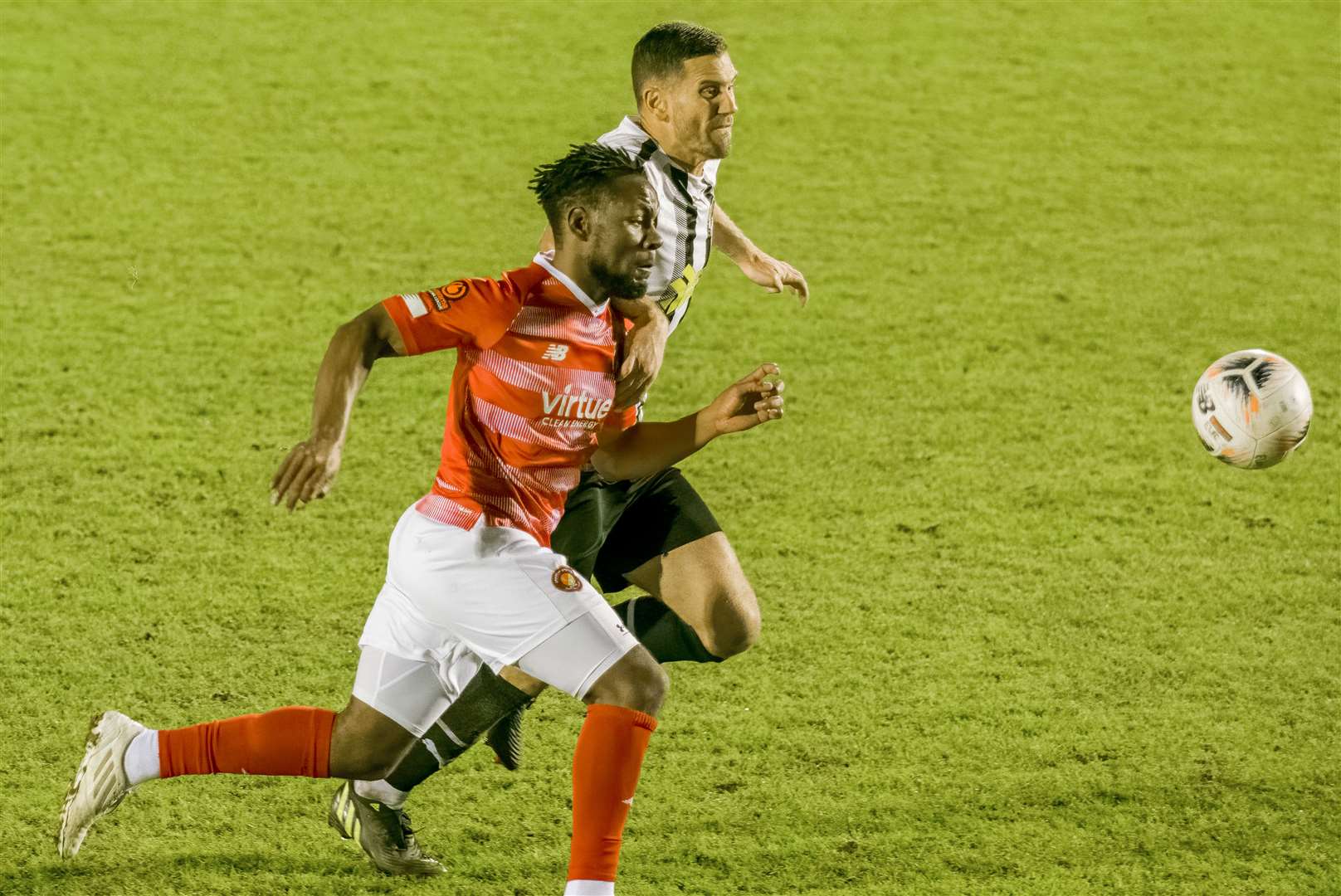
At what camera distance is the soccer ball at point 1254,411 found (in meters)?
4.62

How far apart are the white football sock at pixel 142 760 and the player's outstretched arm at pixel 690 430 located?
1169 mm

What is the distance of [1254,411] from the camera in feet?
15.2

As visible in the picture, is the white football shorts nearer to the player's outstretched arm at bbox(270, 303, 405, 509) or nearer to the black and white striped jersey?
the player's outstretched arm at bbox(270, 303, 405, 509)

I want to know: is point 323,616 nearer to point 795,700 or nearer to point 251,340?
point 795,700

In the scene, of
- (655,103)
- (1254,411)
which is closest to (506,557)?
(655,103)

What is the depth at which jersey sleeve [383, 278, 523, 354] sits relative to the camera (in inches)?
125

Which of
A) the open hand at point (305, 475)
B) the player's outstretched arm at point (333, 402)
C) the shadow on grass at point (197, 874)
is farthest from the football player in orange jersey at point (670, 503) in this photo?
the open hand at point (305, 475)

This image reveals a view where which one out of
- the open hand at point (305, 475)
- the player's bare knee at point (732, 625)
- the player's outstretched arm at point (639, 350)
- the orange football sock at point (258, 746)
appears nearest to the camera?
the open hand at point (305, 475)

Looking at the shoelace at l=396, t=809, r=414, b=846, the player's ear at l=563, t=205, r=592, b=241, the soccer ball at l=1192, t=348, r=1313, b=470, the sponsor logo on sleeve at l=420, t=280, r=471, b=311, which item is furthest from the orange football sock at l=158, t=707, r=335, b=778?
the soccer ball at l=1192, t=348, r=1313, b=470

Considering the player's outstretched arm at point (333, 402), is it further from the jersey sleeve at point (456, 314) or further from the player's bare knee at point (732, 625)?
the player's bare knee at point (732, 625)

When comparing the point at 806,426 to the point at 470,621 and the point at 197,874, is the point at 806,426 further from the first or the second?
the point at 197,874

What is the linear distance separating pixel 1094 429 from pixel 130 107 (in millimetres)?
6207

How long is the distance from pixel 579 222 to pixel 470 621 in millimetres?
865

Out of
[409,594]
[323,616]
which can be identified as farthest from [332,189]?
[409,594]
